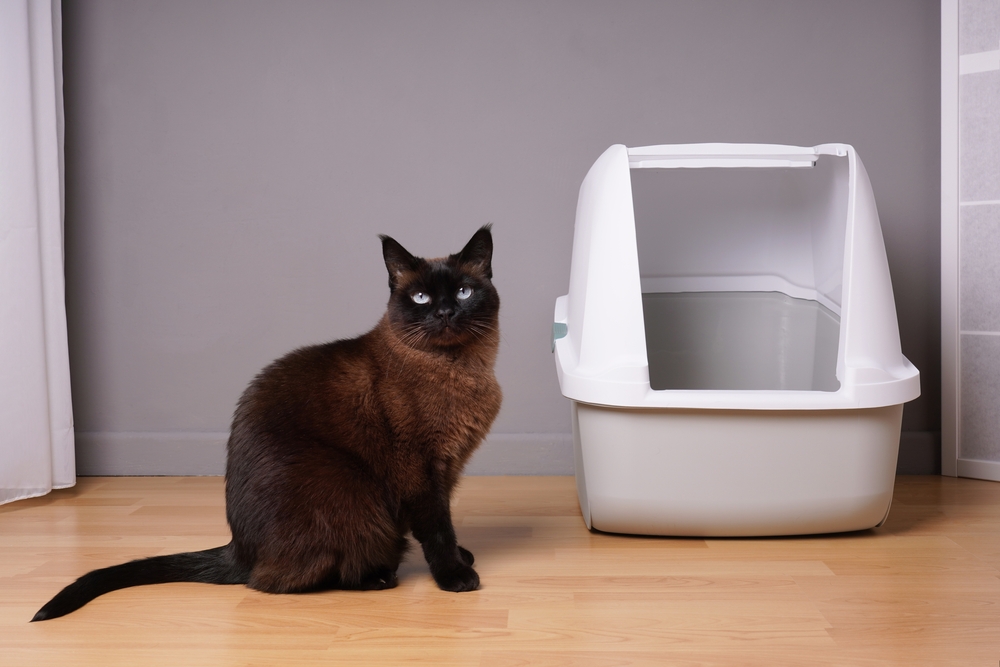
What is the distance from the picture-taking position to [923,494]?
1.67 m

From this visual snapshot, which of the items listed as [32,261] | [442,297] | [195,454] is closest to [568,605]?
[442,297]

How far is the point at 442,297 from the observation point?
1155mm

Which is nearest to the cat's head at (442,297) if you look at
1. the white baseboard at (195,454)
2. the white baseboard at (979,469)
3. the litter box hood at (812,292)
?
the litter box hood at (812,292)

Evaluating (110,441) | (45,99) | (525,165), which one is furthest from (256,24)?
(110,441)

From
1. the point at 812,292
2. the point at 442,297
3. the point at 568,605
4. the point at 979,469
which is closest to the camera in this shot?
the point at 568,605

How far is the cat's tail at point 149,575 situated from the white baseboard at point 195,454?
Answer: 0.84 metres

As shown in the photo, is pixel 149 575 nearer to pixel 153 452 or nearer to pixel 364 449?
pixel 364 449

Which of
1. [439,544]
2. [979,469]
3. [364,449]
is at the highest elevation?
[364,449]

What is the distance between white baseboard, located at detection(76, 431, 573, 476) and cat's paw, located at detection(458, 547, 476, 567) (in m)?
0.67

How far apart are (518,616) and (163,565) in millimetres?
546

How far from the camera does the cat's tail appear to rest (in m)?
1.01

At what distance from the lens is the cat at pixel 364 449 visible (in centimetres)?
105

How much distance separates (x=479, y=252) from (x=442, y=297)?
0.36 ft

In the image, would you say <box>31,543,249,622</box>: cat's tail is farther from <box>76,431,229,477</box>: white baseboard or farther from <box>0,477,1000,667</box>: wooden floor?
<box>76,431,229,477</box>: white baseboard
